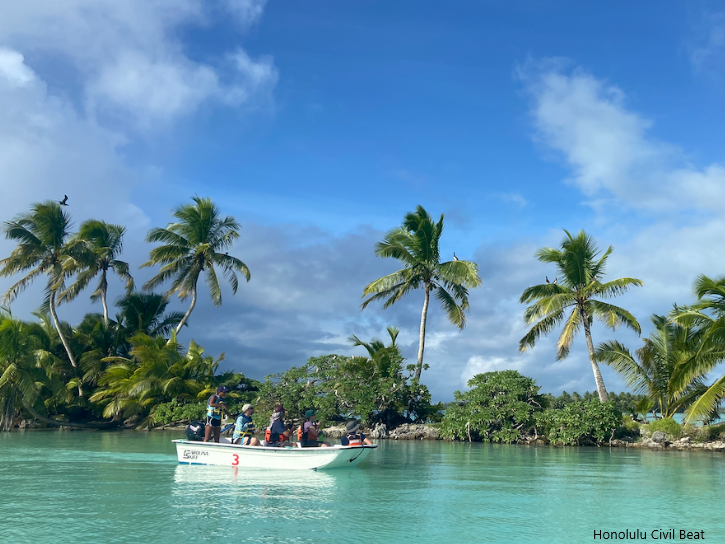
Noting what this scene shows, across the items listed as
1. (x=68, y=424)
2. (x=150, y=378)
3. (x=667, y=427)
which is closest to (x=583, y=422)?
(x=667, y=427)

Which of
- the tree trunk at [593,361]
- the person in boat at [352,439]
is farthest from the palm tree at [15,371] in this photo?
the tree trunk at [593,361]

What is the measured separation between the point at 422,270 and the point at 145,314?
Answer: 21736 millimetres

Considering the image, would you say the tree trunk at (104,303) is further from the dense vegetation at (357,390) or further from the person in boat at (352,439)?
the person in boat at (352,439)

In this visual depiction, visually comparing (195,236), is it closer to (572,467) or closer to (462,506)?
(572,467)

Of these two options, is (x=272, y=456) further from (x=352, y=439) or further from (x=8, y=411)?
(x=8, y=411)

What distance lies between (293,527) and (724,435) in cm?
2324

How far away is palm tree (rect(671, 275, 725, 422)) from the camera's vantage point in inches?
828

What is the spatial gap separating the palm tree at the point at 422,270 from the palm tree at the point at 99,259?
19.3 meters

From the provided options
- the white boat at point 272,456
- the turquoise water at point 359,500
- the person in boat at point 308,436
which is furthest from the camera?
the person in boat at point 308,436

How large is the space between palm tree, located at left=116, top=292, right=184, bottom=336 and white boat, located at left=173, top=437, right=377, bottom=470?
2739 centimetres

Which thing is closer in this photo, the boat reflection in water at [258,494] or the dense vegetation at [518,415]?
the boat reflection in water at [258,494]

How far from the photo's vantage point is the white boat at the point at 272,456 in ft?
50.6

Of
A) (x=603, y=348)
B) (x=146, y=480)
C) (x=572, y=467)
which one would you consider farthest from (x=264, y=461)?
(x=603, y=348)

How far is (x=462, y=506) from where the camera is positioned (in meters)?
11.6
